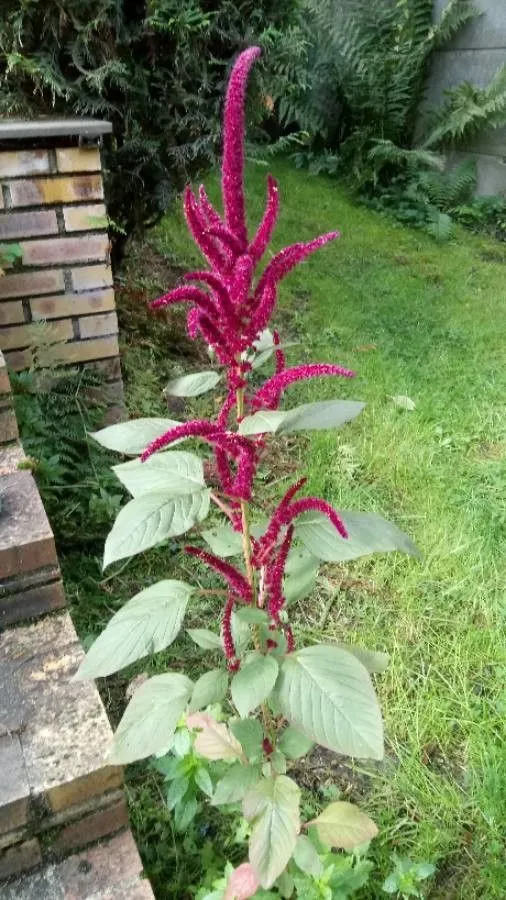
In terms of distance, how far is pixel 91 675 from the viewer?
93 centimetres

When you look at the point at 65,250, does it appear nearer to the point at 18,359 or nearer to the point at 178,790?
the point at 18,359

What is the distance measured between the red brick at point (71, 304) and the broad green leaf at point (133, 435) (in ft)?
4.84

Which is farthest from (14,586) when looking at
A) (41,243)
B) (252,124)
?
(252,124)

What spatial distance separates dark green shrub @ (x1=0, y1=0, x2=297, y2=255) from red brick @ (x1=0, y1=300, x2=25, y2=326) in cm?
69

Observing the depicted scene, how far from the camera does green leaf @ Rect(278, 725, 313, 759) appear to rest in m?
1.12

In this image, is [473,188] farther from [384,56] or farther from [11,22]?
[11,22]

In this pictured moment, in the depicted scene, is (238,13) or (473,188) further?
(473,188)

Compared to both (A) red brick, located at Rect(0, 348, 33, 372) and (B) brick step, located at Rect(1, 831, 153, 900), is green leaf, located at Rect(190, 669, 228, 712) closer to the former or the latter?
(B) brick step, located at Rect(1, 831, 153, 900)

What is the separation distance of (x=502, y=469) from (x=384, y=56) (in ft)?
14.9

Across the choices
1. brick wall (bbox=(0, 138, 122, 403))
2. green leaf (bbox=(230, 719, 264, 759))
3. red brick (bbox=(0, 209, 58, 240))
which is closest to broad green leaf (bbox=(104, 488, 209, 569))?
green leaf (bbox=(230, 719, 264, 759))

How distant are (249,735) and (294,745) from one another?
10 centimetres

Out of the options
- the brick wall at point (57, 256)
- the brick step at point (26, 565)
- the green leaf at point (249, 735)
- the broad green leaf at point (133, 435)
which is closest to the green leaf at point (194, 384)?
the broad green leaf at point (133, 435)

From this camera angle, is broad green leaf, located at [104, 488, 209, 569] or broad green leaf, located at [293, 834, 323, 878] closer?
broad green leaf, located at [104, 488, 209, 569]

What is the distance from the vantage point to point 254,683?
0.92 metres
